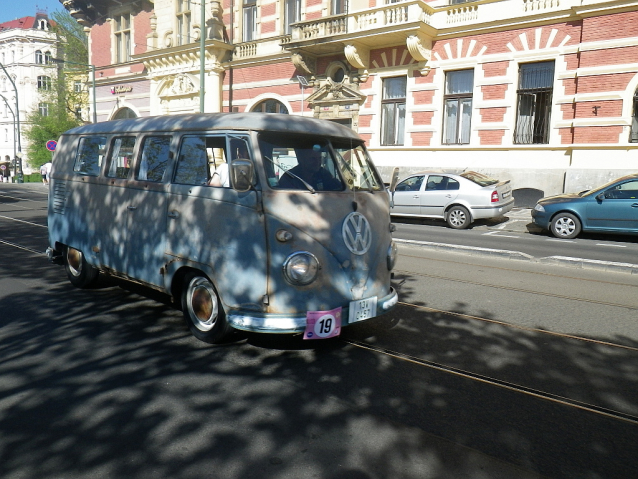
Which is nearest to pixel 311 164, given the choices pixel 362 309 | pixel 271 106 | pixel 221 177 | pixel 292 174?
pixel 292 174

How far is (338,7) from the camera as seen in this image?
24188 mm

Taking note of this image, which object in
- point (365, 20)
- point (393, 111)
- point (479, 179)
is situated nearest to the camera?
point (479, 179)

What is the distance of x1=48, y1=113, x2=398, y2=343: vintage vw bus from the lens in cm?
480

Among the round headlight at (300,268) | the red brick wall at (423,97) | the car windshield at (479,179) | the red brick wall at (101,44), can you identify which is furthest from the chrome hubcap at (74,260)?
the red brick wall at (101,44)

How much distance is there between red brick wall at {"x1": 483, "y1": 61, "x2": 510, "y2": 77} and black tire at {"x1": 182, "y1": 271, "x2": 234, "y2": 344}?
17.6 meters

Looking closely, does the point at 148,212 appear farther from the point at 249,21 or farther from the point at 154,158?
the point at 249,21

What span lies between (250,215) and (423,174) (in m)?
12.9

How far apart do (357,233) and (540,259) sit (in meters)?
6.66

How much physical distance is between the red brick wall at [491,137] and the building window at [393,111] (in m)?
3.49

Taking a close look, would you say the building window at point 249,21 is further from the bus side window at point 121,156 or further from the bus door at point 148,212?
the bus door at point 148,212

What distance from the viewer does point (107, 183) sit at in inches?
257

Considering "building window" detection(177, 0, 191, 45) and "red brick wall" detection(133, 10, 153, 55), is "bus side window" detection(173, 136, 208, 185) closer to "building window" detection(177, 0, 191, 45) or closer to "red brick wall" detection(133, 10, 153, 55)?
"building window" detection(177, 0, 191, 45)

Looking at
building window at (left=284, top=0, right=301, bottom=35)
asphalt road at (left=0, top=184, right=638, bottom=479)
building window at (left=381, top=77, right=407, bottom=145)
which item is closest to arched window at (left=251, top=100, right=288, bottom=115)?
building window at (left=284, top=0, right=301, bottom=35)

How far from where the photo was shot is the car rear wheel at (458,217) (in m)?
15.9
